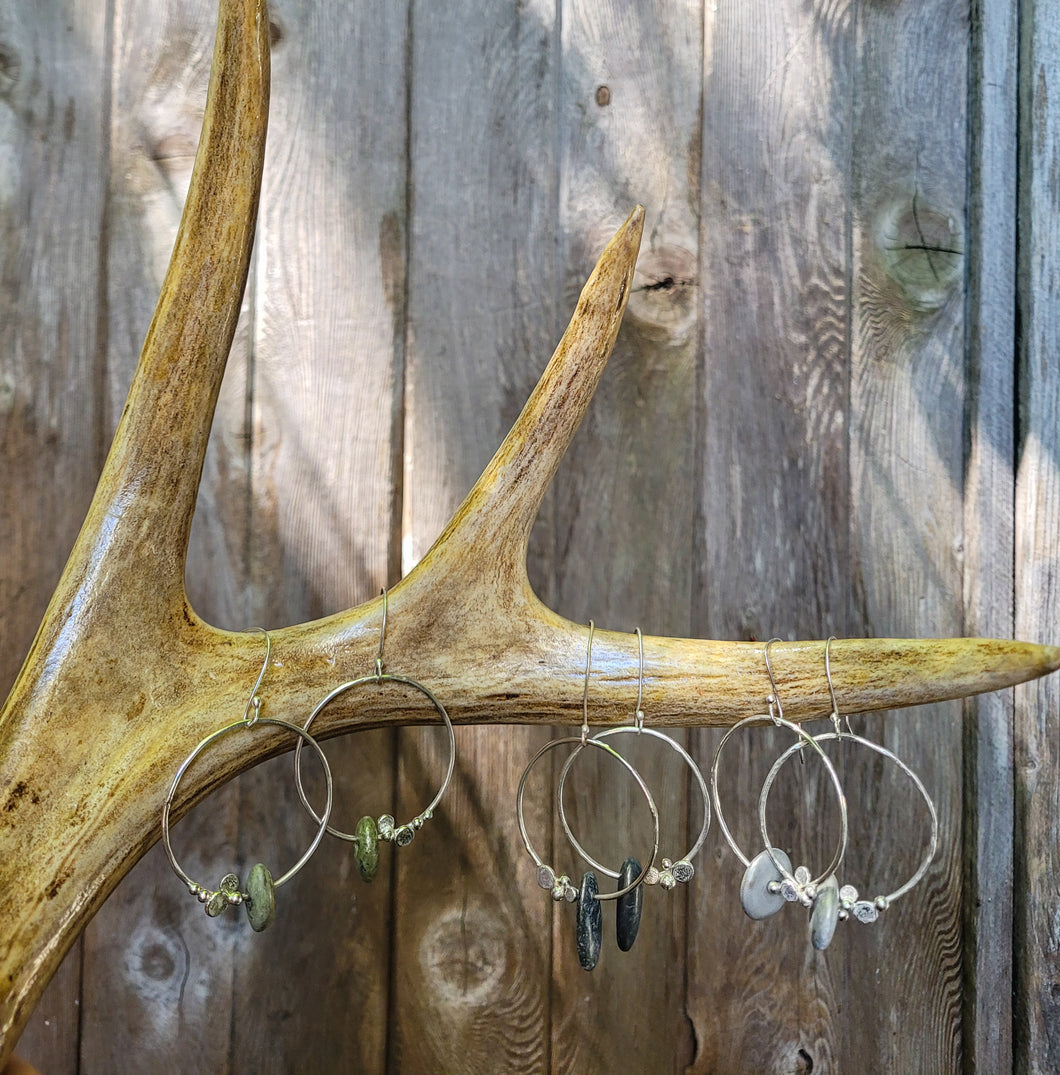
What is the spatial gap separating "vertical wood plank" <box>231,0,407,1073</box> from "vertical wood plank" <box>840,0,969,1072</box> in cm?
→ 57

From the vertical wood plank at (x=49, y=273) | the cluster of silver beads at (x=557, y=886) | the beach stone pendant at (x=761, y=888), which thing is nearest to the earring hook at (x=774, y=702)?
the beach stone pendant at (x=761, y=888)

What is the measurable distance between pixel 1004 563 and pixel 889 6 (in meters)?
0.72

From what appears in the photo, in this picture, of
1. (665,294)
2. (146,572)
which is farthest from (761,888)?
(665,294)

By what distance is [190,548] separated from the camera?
3.16 feet

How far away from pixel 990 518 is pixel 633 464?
457mm

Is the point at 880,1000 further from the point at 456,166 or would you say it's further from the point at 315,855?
the point at 456,166

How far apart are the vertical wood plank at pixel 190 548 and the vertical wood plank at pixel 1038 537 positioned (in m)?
0.95

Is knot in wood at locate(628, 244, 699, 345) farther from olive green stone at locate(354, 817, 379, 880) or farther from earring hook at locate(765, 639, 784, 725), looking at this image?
olive green stone at locate(354, 817, 379, 880)

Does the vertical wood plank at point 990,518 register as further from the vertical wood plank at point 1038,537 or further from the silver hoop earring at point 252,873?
the silver hoop earring at point 252,873

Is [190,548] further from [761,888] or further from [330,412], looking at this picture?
[761,888]

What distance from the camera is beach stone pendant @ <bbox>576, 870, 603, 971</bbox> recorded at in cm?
69

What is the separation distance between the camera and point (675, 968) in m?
0.97

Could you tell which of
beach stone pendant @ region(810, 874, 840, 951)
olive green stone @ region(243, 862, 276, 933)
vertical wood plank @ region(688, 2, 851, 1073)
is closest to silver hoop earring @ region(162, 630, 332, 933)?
olive green stone @ region(243, 862, 276, 933)

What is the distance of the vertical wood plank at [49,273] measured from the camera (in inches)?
37.4
